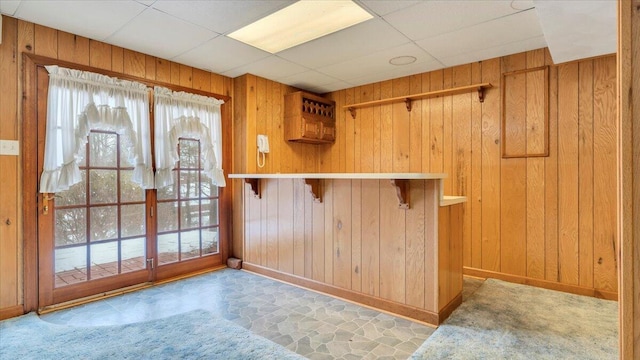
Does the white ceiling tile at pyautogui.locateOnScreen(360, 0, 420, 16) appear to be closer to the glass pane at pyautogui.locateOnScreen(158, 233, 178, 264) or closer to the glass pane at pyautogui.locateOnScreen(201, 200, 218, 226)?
the glass pane at pyautogui.locateOnScreen(201, 200, 218, 226)

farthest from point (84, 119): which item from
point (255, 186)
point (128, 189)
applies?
point (255, 186)

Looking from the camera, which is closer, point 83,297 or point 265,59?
point 83,297

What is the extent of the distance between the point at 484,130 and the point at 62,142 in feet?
13.2

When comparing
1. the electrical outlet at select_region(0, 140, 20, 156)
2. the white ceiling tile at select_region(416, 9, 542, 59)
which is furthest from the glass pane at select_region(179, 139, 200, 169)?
the white ceiling tile at select_region(416, 9, 542, 59)

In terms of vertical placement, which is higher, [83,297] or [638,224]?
[638,224]

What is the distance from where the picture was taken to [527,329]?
2.29 meters

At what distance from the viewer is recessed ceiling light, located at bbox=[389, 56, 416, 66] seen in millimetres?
3449

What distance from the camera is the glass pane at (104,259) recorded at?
117 inches

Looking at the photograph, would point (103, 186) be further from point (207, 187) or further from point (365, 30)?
point (365, 30)

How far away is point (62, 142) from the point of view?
2709 millimetres

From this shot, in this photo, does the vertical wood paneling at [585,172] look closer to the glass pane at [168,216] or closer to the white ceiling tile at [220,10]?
the white ceiling tile at [220,10]

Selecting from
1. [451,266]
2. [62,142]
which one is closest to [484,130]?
[451,266]

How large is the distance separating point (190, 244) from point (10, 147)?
1.79 metres

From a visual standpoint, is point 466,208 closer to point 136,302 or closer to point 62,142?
point 136,302
